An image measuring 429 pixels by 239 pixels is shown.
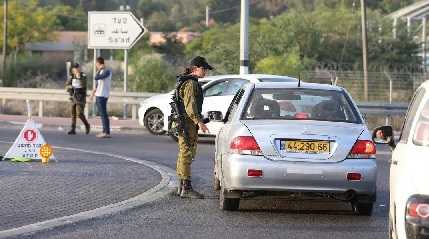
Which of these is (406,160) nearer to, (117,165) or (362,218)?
(362,218)

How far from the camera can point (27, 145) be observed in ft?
51.6

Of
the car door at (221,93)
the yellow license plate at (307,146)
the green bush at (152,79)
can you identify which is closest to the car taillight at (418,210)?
the yellow license plate at (307,146)

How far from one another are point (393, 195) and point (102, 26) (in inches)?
927

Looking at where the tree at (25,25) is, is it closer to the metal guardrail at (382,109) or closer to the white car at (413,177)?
the metal guardrail at (382,109)

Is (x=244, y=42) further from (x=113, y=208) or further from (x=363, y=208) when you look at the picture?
(x=113, y=208)

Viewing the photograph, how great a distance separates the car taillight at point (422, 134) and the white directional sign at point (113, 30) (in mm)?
23142

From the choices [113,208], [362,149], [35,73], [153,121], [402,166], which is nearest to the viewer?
[402,166]

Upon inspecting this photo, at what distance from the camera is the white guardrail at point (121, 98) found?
27.5 m

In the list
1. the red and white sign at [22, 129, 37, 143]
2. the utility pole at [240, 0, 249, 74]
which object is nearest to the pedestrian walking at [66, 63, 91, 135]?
the utility pole at [240, 0, 249, 74]

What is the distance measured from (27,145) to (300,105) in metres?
5.57

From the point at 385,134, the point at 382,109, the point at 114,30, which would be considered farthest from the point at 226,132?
the point at 114,30

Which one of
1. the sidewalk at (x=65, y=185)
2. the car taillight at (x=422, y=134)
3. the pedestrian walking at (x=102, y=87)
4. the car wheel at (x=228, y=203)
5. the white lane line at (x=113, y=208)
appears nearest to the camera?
the car taillight at (x=422, y=134)

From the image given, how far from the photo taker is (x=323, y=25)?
58.1 metres

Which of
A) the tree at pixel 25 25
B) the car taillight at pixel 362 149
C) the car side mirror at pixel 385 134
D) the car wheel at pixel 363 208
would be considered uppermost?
the tree at pixel 25 25
